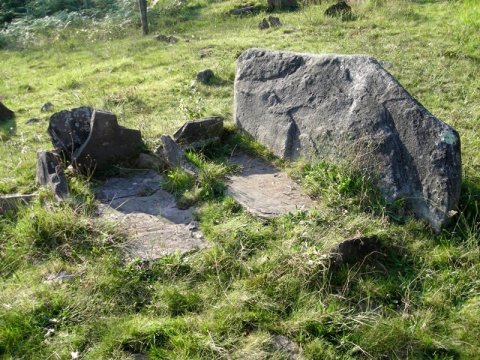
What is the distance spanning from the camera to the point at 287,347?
354 centimetres

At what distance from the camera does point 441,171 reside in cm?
458

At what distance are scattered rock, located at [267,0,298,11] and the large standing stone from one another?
356 inches

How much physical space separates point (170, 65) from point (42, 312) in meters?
7.66

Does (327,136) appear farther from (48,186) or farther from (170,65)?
(170,65)

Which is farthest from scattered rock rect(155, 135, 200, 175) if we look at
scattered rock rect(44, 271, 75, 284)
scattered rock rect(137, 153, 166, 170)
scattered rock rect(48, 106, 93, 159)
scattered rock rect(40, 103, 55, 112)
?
scattered rock rect(40, 103, 55, 112)

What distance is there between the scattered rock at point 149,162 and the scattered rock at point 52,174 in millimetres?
937

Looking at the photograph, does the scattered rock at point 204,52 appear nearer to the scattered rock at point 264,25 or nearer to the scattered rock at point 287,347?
the scattered rock at point 264,25

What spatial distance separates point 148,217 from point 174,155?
3.34 ft

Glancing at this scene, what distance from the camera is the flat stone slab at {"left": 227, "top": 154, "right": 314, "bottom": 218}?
4980mm

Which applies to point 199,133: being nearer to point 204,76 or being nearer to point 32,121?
point 204,76

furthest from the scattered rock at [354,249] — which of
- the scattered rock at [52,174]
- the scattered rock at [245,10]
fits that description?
the scattered rock at [245,10]

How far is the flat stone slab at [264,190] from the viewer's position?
196 inches

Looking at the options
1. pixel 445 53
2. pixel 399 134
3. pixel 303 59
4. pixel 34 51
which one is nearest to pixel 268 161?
pixel 303 59

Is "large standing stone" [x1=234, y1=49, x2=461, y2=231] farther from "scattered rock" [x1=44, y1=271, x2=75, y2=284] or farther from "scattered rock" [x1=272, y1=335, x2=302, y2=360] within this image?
"scattered rock" [x1=44, y1=271, x2=75, y2=284]
